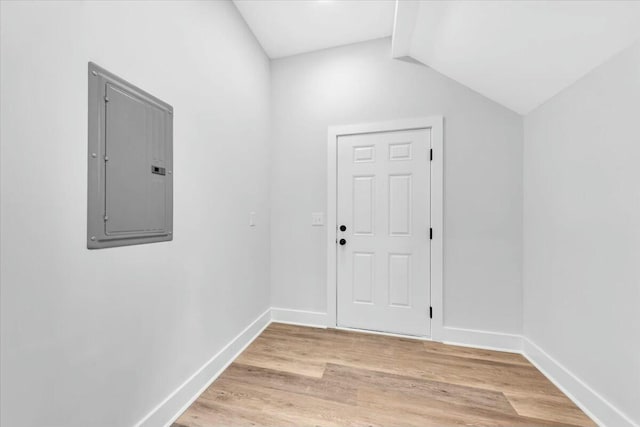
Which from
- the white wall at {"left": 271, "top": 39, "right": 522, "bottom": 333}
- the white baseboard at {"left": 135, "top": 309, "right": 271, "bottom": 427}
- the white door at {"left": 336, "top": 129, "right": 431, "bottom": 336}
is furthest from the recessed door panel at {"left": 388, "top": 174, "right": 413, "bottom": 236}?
the white baseboard at {"left": 135, "top": 309, "right": 271, "bottom": 427}

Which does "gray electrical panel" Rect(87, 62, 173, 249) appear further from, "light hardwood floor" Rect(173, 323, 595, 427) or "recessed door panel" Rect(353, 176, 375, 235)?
"recessed door panel" Rect(353, 176, 375, 235)

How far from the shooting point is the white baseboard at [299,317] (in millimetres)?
2779

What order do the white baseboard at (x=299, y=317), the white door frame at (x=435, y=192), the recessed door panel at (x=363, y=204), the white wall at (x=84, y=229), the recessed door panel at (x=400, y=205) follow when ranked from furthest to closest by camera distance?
the white baseboard at (x=299, y=317), the recessed door panel at (x=363, y=204), the recessed door panel at (x=400, y=205), the white door frame at (x=435, y=192), the white wall at (x=84, y=229)

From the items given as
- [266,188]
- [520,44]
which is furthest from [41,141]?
[520,44]

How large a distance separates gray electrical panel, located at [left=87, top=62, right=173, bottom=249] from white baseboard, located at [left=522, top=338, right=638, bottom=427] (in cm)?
262

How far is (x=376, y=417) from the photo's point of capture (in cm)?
155

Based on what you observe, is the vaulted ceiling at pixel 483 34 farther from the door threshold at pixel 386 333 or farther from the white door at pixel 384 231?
the door threshold at pixel 386 333

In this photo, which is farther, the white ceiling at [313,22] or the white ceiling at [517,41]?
the white ceiling at [313,22]

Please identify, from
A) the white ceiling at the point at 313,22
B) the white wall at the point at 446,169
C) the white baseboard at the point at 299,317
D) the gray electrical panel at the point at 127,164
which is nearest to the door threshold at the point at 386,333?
the white baseboard at the point at 299,317

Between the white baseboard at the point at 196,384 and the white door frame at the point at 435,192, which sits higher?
the white door frame at the point at 435,192

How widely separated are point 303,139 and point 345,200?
0.80m

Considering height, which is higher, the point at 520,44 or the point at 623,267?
the point at 520,44

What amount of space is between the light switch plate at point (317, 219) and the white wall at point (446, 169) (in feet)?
0.15

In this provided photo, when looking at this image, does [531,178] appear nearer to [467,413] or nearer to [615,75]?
[615,75]
